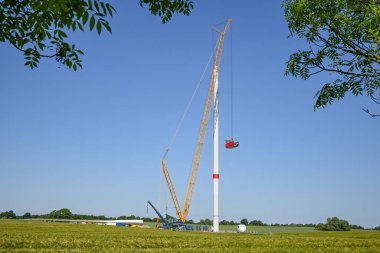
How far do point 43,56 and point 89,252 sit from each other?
7193 millimetres

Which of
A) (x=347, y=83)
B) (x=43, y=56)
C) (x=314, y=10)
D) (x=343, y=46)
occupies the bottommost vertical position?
(x=43, y=56)

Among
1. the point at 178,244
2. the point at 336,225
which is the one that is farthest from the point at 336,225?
the point at 178,244

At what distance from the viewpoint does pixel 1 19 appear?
12742 millimetres

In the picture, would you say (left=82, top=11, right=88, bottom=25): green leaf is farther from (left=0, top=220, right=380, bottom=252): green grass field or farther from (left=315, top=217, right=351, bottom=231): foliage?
(left=315, top=217, right=351, bottom=231): foliage

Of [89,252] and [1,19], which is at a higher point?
[1,19]

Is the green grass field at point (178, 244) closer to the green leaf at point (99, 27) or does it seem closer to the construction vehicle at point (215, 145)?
the green leaf at point (99, 27)

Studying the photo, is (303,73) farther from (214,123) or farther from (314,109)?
(214,123)

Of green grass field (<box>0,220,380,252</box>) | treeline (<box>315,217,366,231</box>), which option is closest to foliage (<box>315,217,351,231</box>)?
treeline (<box>315,217,366,231</box>)

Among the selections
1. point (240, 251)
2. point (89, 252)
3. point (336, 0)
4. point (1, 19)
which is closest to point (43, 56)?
point (1, 19)

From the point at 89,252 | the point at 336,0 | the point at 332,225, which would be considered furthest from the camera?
the point at 332,225

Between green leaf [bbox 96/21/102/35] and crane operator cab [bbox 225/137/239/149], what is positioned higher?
crane operator cab [bbox 225/137/239/149]

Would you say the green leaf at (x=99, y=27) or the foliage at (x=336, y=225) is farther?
the foliage at (x=336, y=225)

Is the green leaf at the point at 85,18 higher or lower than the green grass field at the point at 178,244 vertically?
higher

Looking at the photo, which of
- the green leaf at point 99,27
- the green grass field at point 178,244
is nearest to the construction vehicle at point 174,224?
the green grass field at point 178,244
